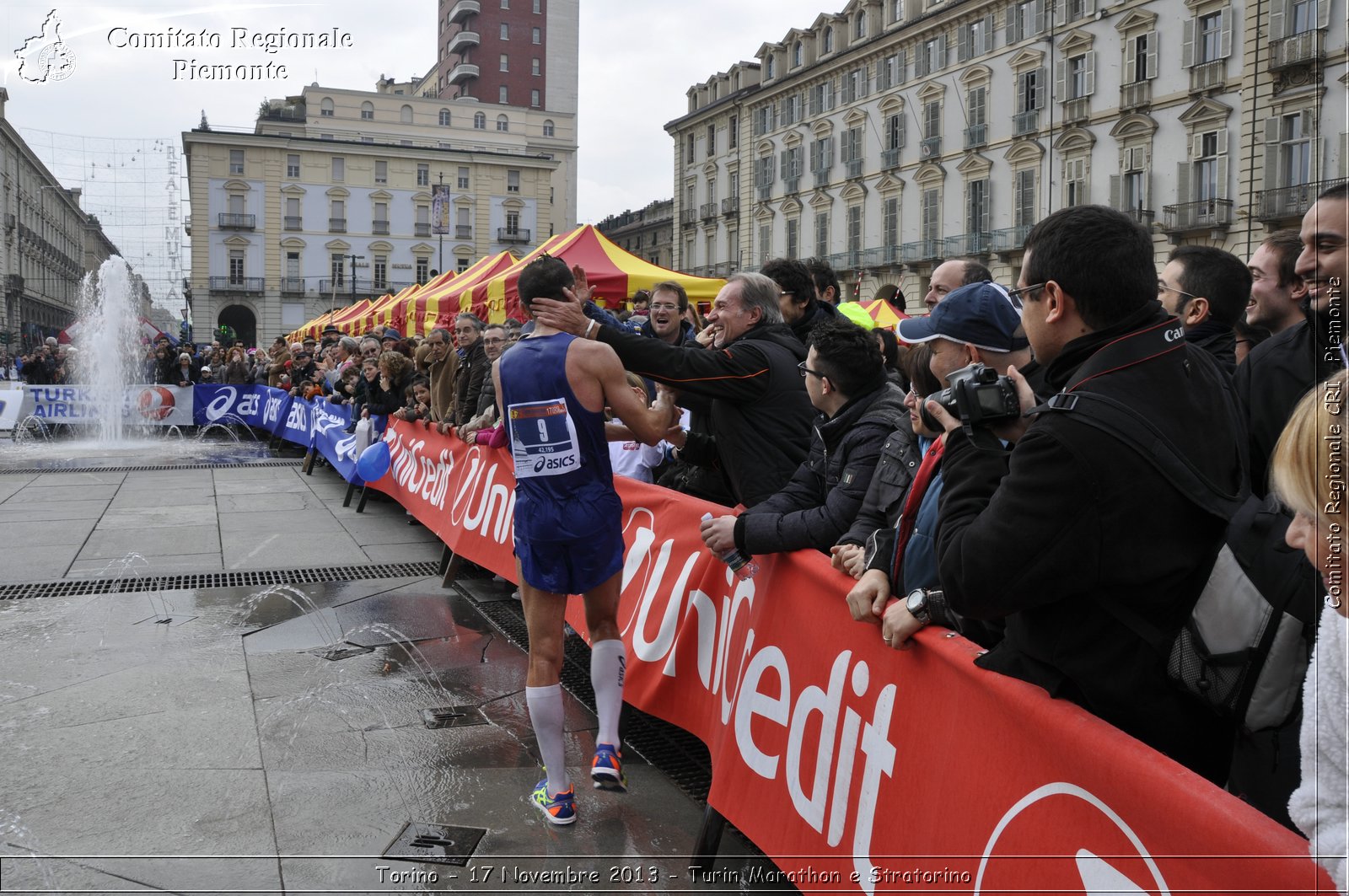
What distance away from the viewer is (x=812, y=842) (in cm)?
290

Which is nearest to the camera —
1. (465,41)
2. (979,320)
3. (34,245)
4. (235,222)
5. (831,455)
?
(979,320)

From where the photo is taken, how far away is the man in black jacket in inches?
79.7

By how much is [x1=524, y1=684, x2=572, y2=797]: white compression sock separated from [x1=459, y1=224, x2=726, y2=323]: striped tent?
7.82m

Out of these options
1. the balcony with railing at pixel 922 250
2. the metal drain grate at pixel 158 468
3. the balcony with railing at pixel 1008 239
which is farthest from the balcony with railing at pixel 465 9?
the metal drain grate at pixel 158 468

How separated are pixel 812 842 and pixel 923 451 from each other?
4.15ft

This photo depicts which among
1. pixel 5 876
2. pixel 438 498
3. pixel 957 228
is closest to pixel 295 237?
pixel 957 228

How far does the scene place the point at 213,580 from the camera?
307 inches

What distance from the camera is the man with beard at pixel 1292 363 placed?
9.84 ft

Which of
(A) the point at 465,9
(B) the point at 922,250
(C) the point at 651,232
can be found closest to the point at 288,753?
(B) the point at 922,250

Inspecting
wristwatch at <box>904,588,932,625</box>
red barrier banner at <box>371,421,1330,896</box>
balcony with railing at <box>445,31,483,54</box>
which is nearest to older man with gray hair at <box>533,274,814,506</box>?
red barrier banner at <box>371,421,1330,896</box>

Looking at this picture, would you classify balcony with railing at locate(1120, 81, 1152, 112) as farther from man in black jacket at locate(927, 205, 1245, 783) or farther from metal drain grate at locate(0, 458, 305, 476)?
man in black jacket at locate(927, 205, 1245, 783)

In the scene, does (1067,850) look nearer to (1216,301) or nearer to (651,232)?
(1216,301)

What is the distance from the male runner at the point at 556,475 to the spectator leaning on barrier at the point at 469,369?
5.11m

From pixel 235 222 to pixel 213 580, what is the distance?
79.7 metres
